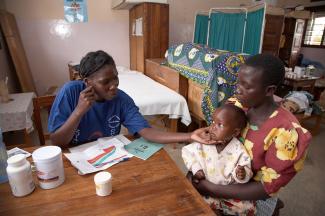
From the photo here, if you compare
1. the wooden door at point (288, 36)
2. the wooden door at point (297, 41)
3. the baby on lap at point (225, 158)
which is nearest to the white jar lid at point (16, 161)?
the baby on lap at point (225, 158)

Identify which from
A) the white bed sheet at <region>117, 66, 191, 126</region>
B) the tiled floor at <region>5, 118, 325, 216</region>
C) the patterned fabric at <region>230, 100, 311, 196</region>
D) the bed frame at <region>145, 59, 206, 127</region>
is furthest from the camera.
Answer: the bed frame at <region>145, 59, 206, 127</region>

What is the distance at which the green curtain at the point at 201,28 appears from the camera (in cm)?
460

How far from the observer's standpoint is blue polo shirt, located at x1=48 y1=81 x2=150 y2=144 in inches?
45.7

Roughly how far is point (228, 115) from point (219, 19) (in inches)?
142

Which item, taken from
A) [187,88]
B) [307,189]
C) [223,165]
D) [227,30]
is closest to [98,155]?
[223,165]

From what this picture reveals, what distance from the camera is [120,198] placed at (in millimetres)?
808

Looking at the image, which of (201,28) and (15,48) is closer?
(15,48)

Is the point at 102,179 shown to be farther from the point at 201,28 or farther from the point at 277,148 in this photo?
the point at 201,28

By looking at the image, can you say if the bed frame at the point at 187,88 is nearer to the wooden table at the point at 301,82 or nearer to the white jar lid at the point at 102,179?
the white jar lid at the point at 102,179

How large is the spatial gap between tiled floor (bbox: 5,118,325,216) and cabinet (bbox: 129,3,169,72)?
5.63 ft

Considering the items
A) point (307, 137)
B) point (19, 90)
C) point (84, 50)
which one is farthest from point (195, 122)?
point (19, 90)

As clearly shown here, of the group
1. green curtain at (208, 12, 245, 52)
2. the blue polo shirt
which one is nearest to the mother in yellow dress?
the blue polo shirt

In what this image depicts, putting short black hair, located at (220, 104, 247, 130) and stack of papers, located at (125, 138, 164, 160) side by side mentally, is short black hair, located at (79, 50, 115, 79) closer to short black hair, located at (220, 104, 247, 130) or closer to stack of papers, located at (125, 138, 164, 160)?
stack of papers, located at (125, 138, 164, 160)

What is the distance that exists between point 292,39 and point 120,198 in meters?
6.72
